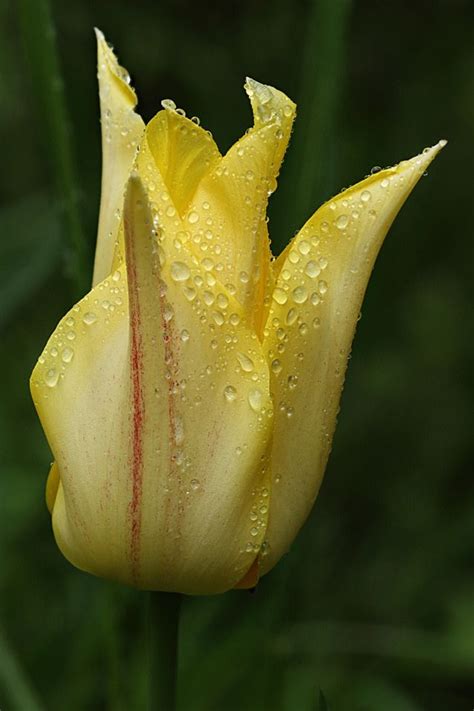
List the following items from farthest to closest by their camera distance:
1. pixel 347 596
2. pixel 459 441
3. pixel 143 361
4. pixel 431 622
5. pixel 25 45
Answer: pixel 459 441
pixel 347 596
pixel 431 622
pixel 25 45
pixel 143 361

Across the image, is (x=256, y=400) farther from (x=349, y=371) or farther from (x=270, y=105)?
(x=349, y=371)

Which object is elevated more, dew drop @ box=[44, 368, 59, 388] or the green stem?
dew drop @ box=[44, 368, 59, 388]

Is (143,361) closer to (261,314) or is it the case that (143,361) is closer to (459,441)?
(261,314)

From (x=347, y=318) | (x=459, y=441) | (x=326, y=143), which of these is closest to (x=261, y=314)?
(x=347, y=318)

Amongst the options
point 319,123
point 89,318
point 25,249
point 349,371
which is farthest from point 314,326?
point 349,371

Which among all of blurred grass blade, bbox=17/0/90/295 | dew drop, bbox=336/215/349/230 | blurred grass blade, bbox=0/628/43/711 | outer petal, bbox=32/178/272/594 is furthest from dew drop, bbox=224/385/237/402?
blurred grass blade, bbox=0/628/43/711

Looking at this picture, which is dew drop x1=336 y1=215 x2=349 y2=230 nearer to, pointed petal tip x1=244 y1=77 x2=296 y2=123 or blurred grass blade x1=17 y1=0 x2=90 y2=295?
pointed petal tip x1=244 y1=77 x2=296 y2=123
